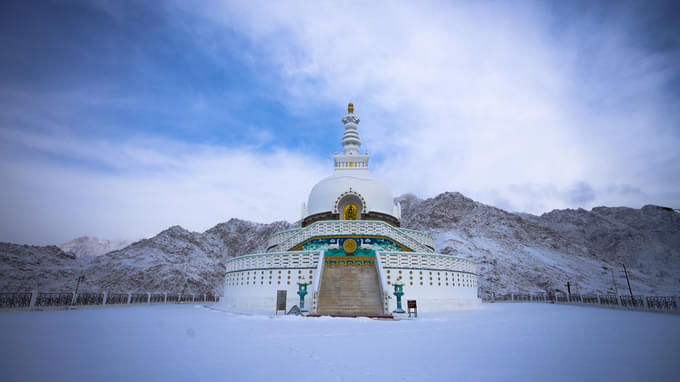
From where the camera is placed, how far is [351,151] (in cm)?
3416

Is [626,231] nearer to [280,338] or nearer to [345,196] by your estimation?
[345,196]

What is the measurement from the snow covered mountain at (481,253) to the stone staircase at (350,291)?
139 ft

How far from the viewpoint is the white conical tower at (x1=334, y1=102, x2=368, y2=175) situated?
32469 mm

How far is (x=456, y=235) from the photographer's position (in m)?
71.7

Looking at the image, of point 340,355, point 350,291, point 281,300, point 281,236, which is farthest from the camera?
point 281,236

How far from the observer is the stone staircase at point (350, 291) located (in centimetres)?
1580

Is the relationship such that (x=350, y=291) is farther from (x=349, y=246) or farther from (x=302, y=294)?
(x=349, y=246)

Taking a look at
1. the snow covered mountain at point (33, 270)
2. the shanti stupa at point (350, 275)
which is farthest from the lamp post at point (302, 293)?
the snow covered mountain at point (33, 270)

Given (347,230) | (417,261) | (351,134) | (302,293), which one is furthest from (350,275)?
(351,134)

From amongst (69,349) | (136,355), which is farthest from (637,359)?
(69,349)

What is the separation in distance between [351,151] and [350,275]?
58.9 feet

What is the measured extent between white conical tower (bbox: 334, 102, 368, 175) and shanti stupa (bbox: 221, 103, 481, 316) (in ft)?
32.8

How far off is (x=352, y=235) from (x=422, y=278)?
222 inches

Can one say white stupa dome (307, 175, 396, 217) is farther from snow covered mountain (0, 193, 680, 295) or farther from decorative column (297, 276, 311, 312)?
snow covered mountain (0, 193, 680, 295)
